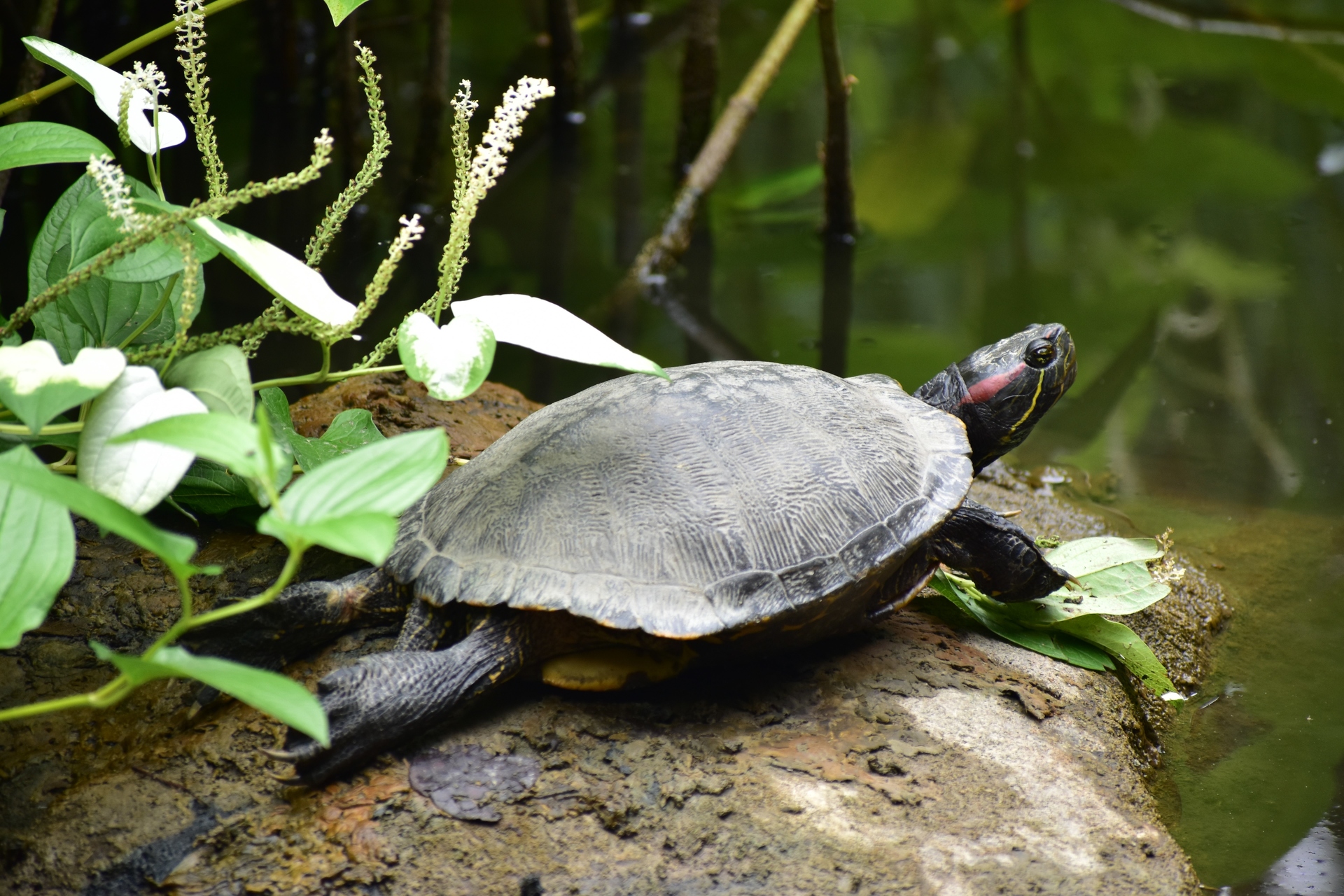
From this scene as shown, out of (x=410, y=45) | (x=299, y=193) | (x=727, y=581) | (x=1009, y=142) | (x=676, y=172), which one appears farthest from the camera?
(x=410, y=45)

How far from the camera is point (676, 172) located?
172 inches

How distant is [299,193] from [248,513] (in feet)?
8.62

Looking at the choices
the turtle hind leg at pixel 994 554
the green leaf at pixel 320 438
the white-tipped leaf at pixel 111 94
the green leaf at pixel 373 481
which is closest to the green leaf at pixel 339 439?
the green leaf at pixel 320 438

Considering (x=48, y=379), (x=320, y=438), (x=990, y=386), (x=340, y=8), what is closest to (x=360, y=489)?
(x=48, y=379)

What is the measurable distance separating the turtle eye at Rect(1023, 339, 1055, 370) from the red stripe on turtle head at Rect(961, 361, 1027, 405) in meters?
0.02

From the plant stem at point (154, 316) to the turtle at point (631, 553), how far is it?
0.47m

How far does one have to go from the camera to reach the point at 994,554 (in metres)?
1.85

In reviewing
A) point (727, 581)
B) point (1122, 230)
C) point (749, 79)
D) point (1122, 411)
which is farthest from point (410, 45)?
point (727, 581)

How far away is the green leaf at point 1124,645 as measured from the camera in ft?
6.28

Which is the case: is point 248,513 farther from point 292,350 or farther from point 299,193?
point 299,193

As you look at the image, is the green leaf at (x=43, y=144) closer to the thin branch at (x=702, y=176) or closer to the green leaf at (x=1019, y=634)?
the green leaf at (x=1019, y=634)

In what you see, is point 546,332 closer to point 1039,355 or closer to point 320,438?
point 320,438

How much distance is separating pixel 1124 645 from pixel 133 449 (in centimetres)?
171

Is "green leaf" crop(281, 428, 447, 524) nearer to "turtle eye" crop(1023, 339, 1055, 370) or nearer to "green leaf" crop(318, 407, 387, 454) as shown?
"green leaf" crop(318, 407, 387, 454)
